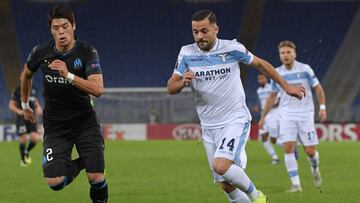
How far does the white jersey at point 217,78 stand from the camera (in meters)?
7.99

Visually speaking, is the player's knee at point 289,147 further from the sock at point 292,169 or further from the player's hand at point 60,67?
the player's hand at point 60,67

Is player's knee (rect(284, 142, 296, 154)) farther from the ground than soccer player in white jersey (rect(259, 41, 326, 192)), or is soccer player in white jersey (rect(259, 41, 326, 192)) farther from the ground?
soccer player in white jersey (rect(259, 41, 326, 192))

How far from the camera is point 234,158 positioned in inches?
315

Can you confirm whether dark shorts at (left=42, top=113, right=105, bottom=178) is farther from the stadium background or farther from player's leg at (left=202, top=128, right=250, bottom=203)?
the stadium background

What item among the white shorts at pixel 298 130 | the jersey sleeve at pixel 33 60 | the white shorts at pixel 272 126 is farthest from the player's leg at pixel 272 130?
the jersey sleeve at pixel 33 60

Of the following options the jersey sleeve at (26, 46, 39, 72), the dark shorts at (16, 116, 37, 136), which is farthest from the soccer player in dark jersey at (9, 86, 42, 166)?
the jersey sleeve at (26, 46, 39, 72)

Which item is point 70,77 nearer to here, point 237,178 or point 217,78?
point 217,78

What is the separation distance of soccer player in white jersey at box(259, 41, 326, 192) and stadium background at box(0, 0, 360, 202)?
23.3 metres

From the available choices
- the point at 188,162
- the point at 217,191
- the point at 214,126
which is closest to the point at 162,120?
the point at 188,162

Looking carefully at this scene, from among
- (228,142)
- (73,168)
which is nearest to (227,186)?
(228,142)

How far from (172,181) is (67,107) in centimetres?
574

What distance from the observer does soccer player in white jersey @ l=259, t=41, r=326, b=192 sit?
12328 millimetres

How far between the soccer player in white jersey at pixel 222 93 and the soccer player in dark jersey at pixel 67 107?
0.99 metres

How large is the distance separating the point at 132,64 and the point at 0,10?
7225mm
